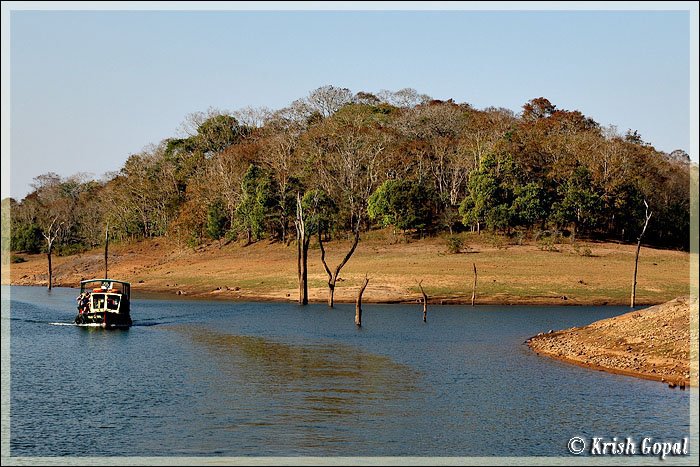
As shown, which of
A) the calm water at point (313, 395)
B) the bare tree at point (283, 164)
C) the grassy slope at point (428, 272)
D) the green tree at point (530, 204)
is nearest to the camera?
the calm water at point (313, 395)

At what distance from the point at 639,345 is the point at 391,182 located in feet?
226

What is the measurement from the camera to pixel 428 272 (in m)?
90.1

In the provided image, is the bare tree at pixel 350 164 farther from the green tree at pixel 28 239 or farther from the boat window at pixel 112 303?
the boat window at pixel 112 303

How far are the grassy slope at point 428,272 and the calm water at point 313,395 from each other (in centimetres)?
2140

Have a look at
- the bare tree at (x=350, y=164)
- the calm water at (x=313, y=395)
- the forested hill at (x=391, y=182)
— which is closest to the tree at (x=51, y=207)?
the forested hill at (x=391, y=182)

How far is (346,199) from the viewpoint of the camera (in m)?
117

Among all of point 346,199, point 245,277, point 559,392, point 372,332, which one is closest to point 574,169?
point 346,199

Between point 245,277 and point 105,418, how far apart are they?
67.1 meters

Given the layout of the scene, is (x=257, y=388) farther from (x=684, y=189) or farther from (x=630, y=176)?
(x=684, y=189)

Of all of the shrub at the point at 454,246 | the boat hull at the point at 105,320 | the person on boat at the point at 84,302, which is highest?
the shrub at the point at 454,246

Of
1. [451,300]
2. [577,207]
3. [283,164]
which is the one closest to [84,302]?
[451,300]

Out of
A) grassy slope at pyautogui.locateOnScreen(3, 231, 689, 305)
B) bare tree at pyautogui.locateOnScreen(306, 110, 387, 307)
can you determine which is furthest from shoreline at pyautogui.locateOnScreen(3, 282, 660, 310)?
bare tree at pyautogui.locateOnScreen(306, 110, 387, 307)

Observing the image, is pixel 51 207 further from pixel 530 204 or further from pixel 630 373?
pixel 630 373

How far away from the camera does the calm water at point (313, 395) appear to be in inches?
1136
